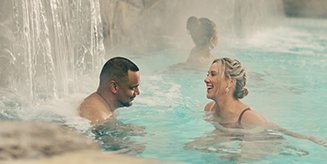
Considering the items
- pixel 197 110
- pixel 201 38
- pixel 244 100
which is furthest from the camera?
pixel 201 38

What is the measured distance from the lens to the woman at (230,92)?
5039mm

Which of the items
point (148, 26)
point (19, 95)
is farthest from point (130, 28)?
point (19, 95)

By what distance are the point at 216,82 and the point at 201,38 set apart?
3.43 m

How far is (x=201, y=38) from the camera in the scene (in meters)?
8.44

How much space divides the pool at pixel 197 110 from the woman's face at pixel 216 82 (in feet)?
1.04

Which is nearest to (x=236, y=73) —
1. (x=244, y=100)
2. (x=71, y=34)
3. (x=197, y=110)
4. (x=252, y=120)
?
(x=252, y=120)

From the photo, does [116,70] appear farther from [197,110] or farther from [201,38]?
[201,38]

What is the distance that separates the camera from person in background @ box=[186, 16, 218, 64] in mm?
8352

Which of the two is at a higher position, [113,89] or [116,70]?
[116,70]

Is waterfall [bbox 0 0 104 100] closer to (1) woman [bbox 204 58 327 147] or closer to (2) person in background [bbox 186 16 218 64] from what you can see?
(2) person in background [bbox 186 16 218 64]

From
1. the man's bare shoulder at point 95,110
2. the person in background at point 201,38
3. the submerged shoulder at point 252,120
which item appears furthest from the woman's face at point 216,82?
the person in background at point 201,38

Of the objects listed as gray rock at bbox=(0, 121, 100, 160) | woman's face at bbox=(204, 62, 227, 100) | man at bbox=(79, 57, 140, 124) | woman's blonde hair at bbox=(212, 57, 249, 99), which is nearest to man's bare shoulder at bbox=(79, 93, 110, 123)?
man at bbox=(79, 57, 140, 124)

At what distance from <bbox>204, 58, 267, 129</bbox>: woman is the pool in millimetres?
139

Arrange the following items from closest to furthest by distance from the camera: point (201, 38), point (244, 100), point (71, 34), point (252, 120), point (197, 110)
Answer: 1. point (252, 120)
2. point (197, 110)
3. point (244, 100)
4. point (71, 34)
5. point (201, 38)
